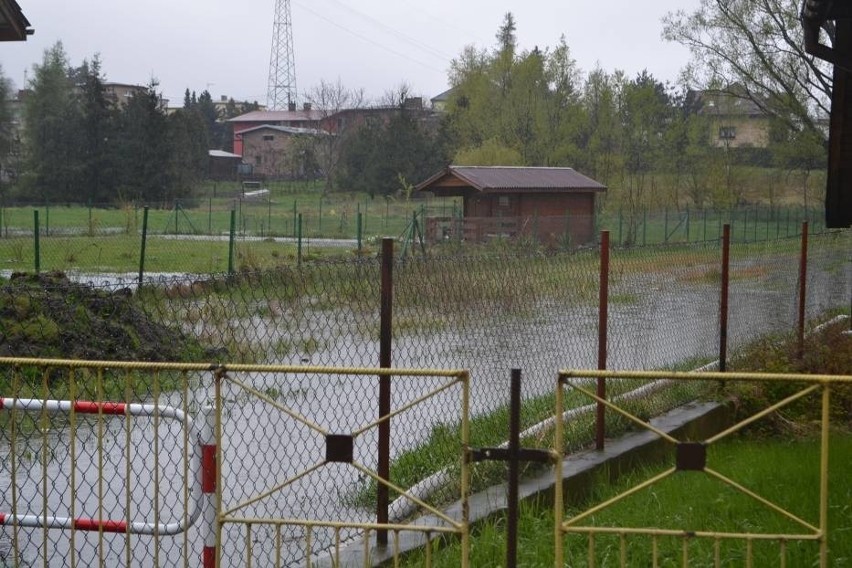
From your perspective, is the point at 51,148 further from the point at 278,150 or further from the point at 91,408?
the point at 91,408

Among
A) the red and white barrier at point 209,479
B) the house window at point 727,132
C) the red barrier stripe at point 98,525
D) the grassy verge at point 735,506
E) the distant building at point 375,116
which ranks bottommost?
the grassy verge at point 735,506

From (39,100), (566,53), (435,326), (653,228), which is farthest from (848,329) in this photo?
(39,100)

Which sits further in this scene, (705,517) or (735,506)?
(735,506)

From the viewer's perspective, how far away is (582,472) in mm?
6539

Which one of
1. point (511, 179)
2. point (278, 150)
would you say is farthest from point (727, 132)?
point (278, 150)

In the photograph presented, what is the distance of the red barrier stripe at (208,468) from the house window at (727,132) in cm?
4649

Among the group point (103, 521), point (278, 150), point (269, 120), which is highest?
point (269, 120)

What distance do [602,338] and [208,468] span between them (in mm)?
3556

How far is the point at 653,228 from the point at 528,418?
3256 cm

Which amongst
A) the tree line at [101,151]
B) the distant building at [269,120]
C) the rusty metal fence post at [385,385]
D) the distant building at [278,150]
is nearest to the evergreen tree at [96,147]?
the tree line at [101,151]

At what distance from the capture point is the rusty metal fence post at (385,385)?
202 inches

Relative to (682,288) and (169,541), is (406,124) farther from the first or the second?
(169,541)

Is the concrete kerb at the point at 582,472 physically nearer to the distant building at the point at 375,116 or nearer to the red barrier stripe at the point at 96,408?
the red barrier stripe at the point at 96,408

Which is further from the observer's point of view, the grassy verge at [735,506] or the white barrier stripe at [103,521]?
the grassy verge at [735,506]
